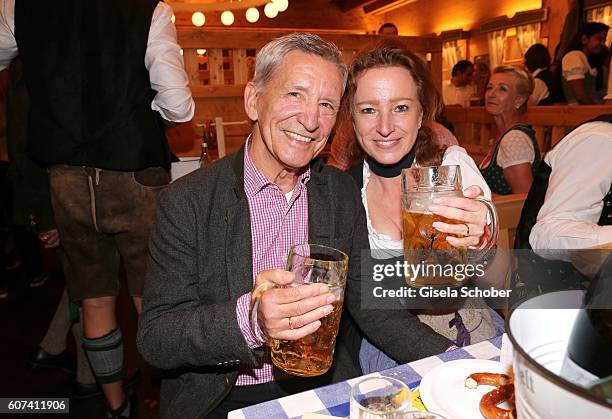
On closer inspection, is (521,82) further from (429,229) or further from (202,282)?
(202,282)

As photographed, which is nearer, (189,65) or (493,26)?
(189,65)

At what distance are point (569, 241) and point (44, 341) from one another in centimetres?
275

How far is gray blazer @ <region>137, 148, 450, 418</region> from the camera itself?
3.67 ft

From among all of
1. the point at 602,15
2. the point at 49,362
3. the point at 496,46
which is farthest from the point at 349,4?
the point at 49,362

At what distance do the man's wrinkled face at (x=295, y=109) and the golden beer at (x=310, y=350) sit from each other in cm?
55

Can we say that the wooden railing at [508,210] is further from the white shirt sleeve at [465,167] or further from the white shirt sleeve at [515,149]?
the white shirt sleeve at [515,149]

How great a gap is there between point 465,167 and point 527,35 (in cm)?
848

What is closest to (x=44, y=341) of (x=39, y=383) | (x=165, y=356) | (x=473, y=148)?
(x=39, y=383)

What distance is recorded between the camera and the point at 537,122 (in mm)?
4141

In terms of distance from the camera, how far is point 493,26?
9562 mm

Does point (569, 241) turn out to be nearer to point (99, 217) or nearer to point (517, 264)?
point (517, 264)

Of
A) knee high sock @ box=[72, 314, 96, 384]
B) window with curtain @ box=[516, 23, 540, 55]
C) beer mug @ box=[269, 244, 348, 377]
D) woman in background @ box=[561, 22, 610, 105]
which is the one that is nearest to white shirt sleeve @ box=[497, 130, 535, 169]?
beer mug @ box=[269, 244, 348, 377]

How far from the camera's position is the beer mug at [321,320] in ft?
2.76

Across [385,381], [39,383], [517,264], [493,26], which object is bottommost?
[39,383]
